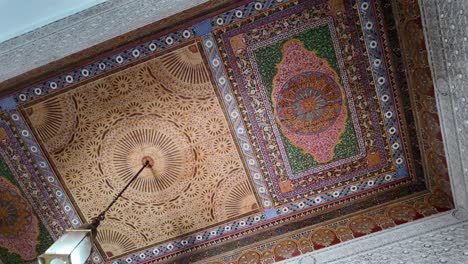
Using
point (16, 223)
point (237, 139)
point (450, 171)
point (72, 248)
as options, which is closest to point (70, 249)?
point (72, 248)

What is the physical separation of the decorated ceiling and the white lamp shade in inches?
41.7

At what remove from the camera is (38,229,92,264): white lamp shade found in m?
1.75

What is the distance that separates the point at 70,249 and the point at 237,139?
4.83 ft

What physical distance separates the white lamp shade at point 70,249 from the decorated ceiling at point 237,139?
106 centimetres

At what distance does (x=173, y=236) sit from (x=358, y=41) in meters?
2.14

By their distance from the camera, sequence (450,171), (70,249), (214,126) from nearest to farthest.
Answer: (70,249)
(450,171)
(214,126)

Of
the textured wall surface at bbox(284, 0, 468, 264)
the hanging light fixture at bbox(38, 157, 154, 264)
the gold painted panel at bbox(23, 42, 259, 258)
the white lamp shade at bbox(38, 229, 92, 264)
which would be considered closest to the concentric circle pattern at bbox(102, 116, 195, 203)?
the gold painted panel at bbox(23, 42, 259, 258)

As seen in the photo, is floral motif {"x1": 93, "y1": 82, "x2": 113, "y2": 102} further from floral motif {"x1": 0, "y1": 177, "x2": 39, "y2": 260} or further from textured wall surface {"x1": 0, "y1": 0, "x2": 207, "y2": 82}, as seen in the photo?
floral motif {"x1": 0, "y1": 177, "x2": 39, "y2": 260}

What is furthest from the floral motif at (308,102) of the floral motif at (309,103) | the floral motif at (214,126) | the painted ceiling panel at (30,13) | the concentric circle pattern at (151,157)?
the painted ceiling panel at (30,13)

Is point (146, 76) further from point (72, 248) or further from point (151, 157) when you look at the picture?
point (72, 248)

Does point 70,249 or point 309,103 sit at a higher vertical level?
point 309,103

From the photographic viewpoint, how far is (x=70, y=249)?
1.78 metres

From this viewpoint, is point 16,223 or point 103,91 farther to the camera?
point 16,223

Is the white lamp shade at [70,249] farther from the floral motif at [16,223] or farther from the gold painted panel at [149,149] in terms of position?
the floral motif at [16,223]
